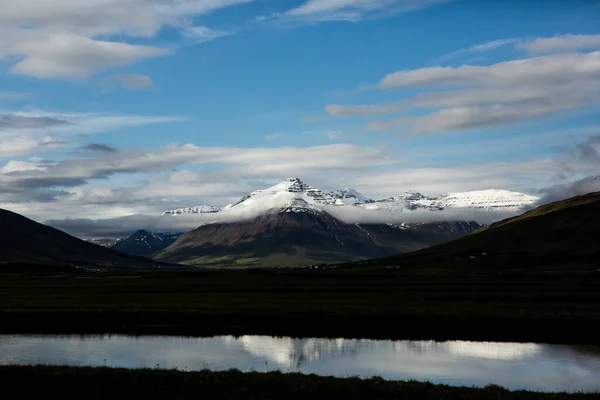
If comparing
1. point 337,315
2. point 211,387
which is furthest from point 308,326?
point 211,387

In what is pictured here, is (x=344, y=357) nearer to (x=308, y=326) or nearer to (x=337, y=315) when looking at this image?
(x=308, y=326)

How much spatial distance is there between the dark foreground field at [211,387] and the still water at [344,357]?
5102 mm

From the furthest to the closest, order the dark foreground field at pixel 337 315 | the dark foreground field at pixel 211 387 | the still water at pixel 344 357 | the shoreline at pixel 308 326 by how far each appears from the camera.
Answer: the dark foreground field at pixel 337 315
the shoreline at pixel 308 326
the still water at pixel 344 357
the dark foreground field at pixel 211 387

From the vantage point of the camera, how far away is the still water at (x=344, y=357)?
41531 millimetres

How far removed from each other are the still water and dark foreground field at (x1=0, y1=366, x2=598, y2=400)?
5102mm

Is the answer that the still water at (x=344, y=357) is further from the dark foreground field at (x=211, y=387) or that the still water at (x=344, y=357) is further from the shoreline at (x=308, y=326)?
the dark foreground field at (x=211, y=387)

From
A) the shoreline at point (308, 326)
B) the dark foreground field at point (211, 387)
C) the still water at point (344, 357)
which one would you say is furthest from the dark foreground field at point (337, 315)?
the dark foreground field at point (211, 387)

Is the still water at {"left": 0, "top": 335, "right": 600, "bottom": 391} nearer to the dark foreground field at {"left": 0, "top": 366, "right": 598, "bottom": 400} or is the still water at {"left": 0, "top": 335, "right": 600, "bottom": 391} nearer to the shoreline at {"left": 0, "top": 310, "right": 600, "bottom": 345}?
the shoreline at {"left": 0, "top": 310, "right": 600, "bottom": 345}

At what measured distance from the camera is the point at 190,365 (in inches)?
1761

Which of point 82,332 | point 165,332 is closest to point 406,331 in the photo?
point 165,332

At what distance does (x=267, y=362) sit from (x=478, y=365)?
1486 centimetres

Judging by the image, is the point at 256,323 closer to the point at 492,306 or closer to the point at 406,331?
the point at 406,331

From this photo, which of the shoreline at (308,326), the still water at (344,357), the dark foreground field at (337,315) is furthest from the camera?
the dark foreground field at (337,315)

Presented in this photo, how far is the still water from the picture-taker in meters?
41.5
